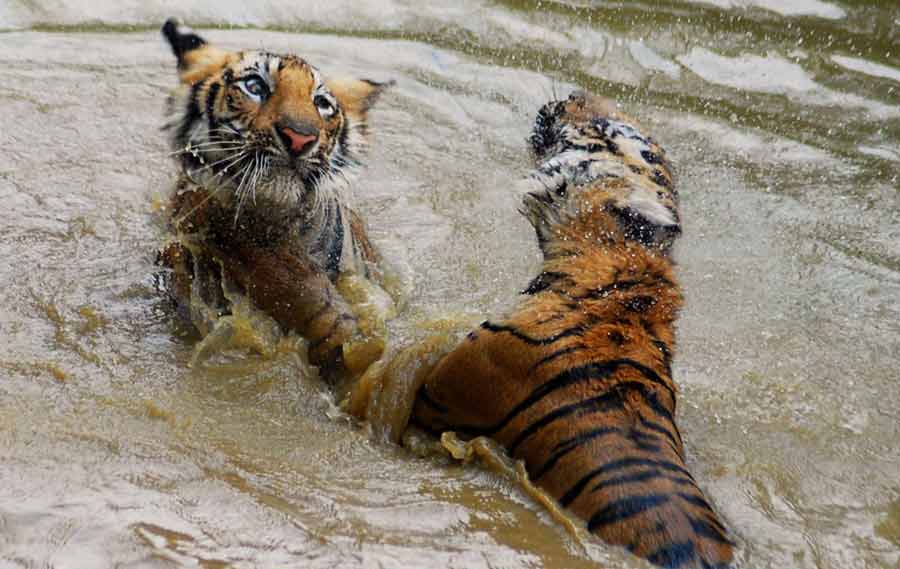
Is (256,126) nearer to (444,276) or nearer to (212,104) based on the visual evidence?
(212,104)

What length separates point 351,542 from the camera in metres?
1.76

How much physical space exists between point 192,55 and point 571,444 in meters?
1.57

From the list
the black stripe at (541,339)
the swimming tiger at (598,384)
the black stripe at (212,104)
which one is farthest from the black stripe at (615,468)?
the black stripe at (212,104)

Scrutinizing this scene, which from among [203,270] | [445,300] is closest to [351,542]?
[203,270]

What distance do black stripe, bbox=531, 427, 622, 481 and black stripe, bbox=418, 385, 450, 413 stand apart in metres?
0.27

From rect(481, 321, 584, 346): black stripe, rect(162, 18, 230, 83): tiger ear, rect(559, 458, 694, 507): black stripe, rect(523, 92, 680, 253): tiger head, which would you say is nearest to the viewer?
rect(559, 458, 694, 507): black stripe

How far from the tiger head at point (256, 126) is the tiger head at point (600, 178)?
1.82 ft

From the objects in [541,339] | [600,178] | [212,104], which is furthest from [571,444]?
[212,104]

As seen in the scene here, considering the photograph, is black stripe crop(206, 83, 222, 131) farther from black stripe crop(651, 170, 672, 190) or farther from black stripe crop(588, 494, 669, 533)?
black stripe crop(588, 494, 669, 533)

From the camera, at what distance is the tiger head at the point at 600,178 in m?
2.36

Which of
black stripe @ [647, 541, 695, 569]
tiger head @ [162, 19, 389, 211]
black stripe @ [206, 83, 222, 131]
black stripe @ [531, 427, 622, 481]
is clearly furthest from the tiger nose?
black stripe @ [647, 541, 695, 569]

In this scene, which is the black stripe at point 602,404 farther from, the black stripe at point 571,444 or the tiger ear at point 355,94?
the tiger ear at point 355,94

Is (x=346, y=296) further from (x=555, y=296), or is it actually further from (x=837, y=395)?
(x=837, y=395)

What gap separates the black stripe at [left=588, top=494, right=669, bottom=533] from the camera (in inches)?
67.9
